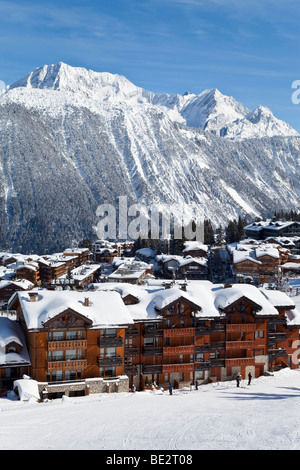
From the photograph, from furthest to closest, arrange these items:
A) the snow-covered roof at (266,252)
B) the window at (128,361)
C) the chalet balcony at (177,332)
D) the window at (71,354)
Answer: the snow-covered roof at (266,252) → the chalet balcony at (177,332) → the window at (128,361) → the window at (71,354)

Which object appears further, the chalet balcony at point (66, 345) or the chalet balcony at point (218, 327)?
the chalet balcony at point (218, 327)

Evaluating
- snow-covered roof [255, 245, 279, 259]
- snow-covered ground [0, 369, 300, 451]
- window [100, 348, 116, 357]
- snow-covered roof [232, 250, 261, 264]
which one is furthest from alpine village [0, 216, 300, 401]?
snow-covered roof [255, 245, 279, 259]

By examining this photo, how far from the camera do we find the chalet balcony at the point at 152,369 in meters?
43.2

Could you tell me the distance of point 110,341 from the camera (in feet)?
131

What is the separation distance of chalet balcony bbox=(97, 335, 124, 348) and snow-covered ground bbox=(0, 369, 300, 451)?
14.1 ft

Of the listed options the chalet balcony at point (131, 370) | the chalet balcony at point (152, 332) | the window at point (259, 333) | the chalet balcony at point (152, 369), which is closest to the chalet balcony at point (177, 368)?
the chalet balcony at point (152, 369)

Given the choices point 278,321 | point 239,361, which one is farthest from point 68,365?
point 278,321

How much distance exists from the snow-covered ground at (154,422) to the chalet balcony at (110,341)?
14.1 feet

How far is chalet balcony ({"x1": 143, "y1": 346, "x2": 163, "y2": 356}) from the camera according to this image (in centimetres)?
4312

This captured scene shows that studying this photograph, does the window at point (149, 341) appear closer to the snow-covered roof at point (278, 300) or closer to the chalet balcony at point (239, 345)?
the chalet balcony at point (239, 345)

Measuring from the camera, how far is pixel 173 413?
3028 cm

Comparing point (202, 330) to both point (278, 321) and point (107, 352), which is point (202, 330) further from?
point (107, 352)

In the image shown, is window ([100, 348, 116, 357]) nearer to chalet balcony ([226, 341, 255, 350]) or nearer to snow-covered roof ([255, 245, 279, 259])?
chalet balcony ([226, 341, 255, 350])

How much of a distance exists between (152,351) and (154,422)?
1578cm
